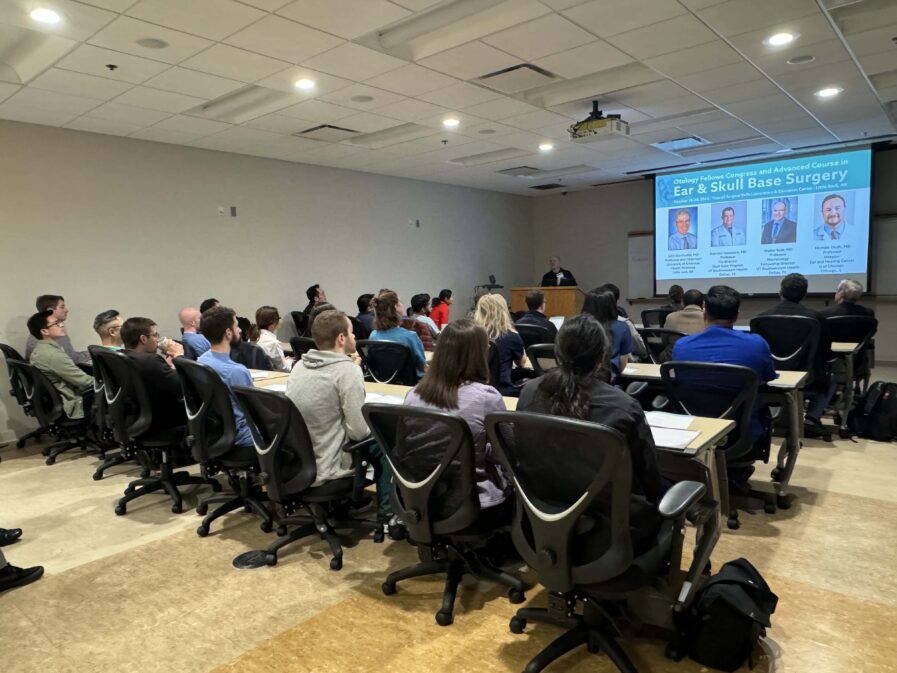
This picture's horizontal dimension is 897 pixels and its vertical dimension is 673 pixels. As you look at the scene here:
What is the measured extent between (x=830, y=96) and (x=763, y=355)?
397 cm

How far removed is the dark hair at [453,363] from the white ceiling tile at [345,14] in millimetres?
2236

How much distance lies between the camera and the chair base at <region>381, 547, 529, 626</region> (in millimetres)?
2480

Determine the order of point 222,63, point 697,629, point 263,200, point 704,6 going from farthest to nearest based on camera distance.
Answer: point 263,200 → point 222,63 → point 704,6 → point 697,629

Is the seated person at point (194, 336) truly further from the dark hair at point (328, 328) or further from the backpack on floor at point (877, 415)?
the backpack on floor at point (877, 415)

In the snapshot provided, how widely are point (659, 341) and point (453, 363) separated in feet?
11.8

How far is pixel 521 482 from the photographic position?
1.88 meters

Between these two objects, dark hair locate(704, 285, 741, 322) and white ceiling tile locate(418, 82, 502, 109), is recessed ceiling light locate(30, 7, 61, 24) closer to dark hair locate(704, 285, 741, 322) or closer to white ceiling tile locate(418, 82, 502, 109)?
white ceiling tile locate(418, 82, 502, 109)

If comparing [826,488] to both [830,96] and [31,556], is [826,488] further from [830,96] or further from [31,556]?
[31,556]

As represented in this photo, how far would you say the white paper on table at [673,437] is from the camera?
2.21 metres

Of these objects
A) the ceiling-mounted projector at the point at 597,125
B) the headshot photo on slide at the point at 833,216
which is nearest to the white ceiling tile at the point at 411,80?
the ceiling-mounted projector at the point at 597,125

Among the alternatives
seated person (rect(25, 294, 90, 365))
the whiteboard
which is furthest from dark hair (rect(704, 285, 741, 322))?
the whiteboard

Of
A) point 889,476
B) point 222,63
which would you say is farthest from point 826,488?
point 222,63

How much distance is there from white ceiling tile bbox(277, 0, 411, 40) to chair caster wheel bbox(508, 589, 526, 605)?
3199mm

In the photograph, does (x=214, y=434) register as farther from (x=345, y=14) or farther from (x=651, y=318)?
(x=651, y=318)
